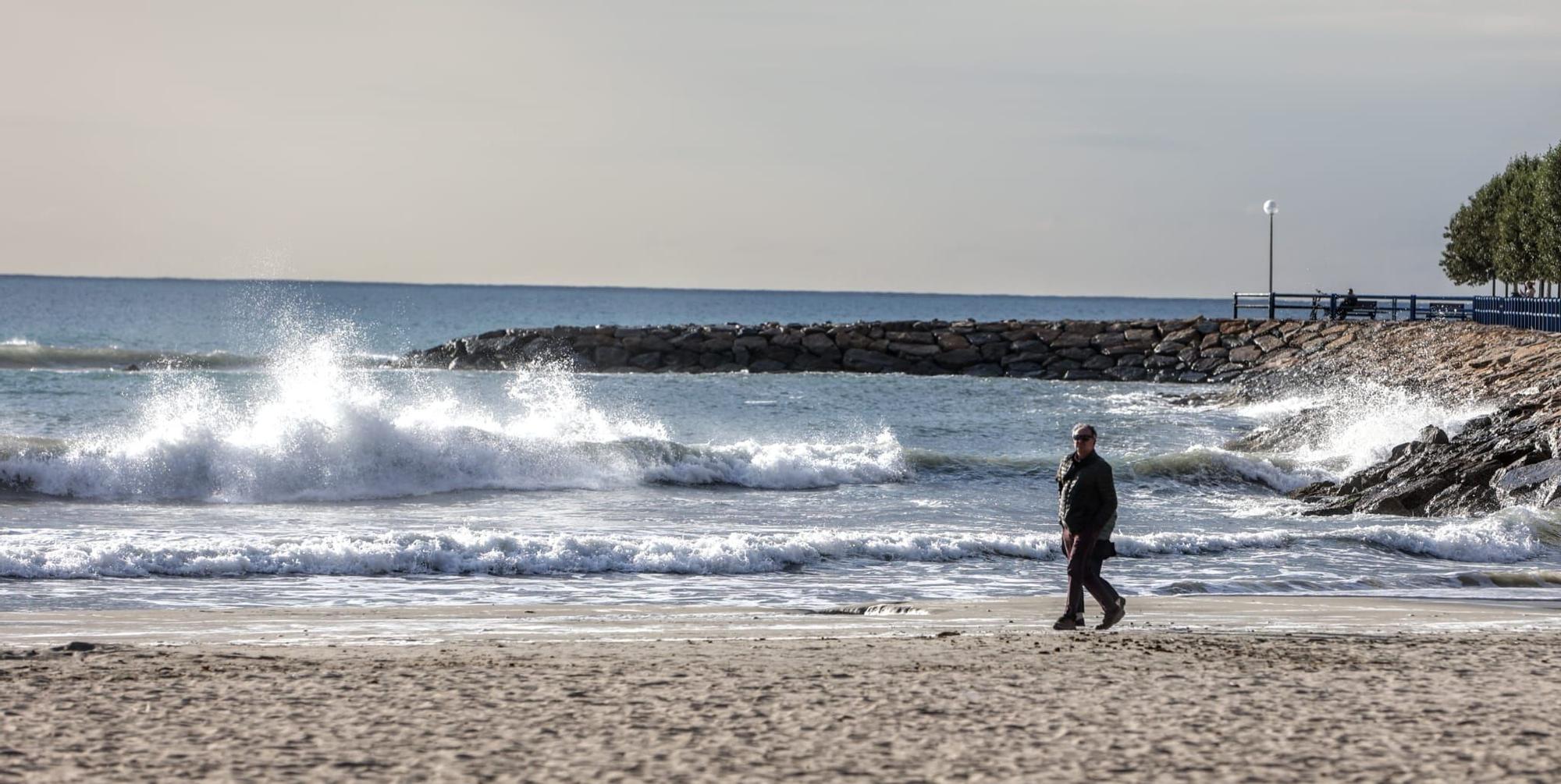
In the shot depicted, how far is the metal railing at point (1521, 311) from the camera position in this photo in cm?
3691

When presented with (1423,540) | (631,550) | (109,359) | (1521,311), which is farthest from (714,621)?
(109,359)

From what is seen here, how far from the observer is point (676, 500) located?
20203 millimetres

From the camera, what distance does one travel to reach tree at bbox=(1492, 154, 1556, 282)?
55281 millimetres

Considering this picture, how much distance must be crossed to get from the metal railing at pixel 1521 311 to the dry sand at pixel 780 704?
29.8 m

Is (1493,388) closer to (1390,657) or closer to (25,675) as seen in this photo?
(1390,657)

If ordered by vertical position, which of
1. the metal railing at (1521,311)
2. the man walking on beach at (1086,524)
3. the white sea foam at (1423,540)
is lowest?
the white sea foam at (1423,540)

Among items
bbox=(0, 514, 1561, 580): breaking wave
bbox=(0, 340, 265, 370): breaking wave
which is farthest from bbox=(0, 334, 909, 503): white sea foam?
bbox=(0, 340, 265, 370): breaking wave

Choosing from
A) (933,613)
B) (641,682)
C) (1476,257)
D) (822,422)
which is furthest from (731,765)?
(1476,257)

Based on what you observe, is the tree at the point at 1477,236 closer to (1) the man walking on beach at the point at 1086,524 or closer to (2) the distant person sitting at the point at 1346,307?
(2) the distant person sitting at the point at 1346,307

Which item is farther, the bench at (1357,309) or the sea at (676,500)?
the bench at (1357,309)

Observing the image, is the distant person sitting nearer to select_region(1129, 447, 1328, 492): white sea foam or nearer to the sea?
the sea

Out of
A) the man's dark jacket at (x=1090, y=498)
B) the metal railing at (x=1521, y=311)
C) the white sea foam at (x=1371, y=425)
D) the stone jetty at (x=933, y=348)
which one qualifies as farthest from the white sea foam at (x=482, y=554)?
the stone jetty at (x=933, y=348)

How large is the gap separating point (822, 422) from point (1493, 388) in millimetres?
12662

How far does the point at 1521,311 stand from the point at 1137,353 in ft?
34.2
